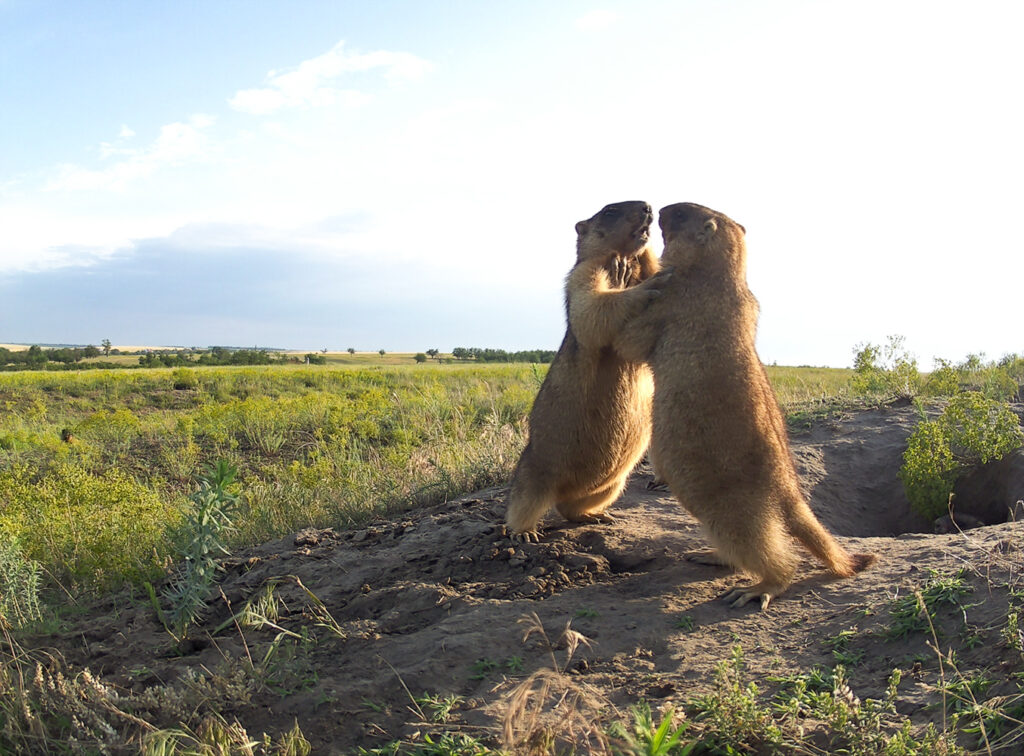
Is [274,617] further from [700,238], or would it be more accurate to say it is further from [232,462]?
[232,462]

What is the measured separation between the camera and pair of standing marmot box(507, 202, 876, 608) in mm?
3943

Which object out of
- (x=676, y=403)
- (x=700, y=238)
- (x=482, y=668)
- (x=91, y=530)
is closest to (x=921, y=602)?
(x=676, y=403)

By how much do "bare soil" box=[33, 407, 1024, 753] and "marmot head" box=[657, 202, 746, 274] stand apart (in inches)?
72.5

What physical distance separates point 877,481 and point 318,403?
12292 mm

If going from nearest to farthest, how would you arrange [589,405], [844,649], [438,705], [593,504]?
1. [438,705]
2. [844,649]
3. [589,405]
4. [593,504]

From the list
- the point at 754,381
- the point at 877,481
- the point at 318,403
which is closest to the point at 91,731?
the point at 754,381

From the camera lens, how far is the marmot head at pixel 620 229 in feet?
15.3

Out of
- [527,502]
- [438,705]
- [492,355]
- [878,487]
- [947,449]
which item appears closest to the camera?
[438,705]

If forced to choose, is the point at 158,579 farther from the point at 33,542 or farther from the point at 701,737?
the point at 701,737

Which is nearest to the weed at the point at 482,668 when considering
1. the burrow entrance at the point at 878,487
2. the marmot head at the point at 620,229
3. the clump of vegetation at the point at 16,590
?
the marmot head at the point at 620,229

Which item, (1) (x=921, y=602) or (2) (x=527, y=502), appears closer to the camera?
(1) (x=921, y=602)

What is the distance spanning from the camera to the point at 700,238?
440 centimetres

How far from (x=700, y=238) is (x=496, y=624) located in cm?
245

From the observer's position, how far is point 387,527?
19.6 feet
